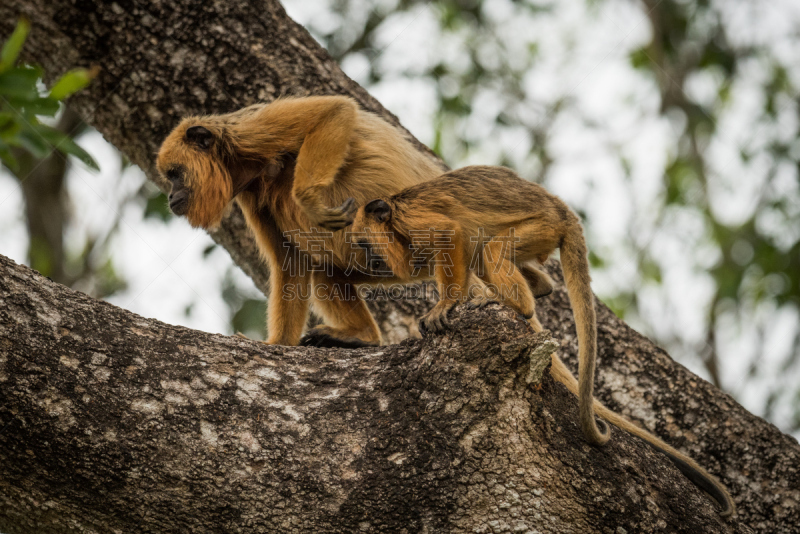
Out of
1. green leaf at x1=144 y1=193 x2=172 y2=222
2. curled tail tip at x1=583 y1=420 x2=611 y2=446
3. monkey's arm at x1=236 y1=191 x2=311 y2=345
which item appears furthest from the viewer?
green leaf at x1=144 y1=193 x2=172 y2=222

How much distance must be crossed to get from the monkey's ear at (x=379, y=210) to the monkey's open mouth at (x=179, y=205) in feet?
3.91

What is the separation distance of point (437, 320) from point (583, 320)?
0.82 m

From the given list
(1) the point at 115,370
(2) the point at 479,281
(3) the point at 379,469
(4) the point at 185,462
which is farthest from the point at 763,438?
(1) the point at 115,370

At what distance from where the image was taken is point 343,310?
4.72 metres

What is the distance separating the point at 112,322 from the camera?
114 inches

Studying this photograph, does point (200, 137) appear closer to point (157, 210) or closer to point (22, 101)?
point (22, 101)

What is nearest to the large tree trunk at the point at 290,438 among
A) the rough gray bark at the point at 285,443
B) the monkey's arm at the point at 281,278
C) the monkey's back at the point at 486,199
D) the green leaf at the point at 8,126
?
the rough gray bark at the point at 285,443

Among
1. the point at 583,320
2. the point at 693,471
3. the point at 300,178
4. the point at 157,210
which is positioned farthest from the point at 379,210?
the point at 157,210

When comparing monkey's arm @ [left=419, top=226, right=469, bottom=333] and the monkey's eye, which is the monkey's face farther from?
monkey's arm @ [left=419, top=226, right=469, bottom=333]

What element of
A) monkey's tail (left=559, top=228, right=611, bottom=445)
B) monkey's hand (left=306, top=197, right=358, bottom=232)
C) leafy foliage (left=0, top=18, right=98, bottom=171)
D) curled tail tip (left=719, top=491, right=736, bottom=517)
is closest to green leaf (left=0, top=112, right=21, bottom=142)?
leafy foliage (left=0, top=18, right=98, bottom=171)

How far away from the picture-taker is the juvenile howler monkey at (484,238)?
366 centimetres

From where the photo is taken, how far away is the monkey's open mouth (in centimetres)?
438

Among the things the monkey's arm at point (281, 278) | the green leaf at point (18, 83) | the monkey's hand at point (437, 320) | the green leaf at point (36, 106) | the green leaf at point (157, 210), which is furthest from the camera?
the green leaf at point (157, 210)

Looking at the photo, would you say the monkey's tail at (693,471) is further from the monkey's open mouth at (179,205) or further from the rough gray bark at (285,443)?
the monkey's open mouth at (179,205)
